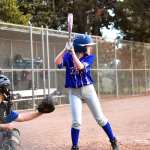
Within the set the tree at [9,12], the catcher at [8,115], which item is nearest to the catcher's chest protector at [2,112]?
the catcher at [8,115]

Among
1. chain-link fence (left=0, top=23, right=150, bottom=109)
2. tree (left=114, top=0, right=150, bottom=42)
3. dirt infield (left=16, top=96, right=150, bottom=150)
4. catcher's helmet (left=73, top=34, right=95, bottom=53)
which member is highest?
tree (left=114, top=0, right=150, bottom=42)

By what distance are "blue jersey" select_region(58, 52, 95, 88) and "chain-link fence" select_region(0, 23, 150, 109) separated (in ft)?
34.6

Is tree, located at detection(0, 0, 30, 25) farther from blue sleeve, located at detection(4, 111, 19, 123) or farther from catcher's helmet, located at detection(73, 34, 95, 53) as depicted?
blue sleeve, located at detection(4, 111, 19, 123)

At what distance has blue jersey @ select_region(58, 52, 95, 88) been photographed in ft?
28.0

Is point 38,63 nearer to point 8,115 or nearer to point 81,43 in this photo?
point 81,43

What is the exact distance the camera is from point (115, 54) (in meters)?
27.9

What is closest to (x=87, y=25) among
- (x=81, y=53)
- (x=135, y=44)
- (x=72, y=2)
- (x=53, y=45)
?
(x=72, y=2)

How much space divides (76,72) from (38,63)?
12.5 metres

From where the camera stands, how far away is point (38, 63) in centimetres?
2103

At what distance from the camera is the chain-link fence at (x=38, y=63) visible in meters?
19.8

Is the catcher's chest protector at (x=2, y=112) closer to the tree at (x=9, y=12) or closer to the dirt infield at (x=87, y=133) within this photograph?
the dirt infield at (x=87, y=133)

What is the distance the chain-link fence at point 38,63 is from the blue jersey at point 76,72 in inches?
415

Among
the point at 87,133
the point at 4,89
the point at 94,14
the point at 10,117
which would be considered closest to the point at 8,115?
the point at 10,117

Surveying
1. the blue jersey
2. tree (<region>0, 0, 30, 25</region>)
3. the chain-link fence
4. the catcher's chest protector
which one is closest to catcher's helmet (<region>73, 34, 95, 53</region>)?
the blue jersey
